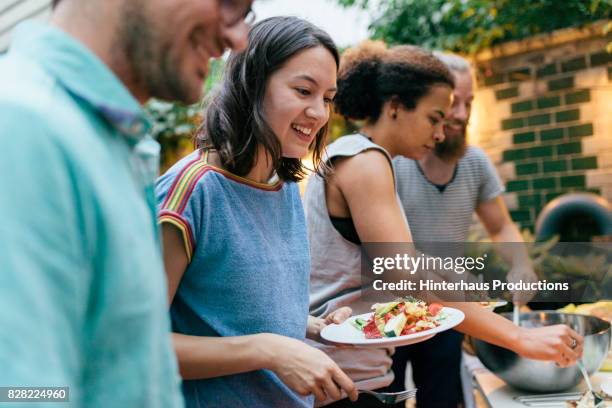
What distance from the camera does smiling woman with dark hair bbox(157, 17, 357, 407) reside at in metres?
1.05

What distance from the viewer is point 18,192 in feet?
1.45

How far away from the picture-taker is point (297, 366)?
3.46ft

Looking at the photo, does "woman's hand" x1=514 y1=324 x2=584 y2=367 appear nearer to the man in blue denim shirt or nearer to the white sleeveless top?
the white sleeveless top

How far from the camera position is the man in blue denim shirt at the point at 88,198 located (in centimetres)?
44

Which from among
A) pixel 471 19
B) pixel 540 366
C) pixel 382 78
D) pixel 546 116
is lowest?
pixel 540 366

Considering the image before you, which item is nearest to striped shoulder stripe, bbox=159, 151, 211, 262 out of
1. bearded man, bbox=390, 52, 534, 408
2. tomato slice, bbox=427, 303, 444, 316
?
tomato slice, bbox=427, 303, 444, 316

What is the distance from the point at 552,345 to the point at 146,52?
1.34 meters

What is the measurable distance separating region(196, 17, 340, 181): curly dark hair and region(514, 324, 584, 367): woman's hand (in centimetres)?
75

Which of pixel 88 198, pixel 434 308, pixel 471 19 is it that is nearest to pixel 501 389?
pixel 434 308

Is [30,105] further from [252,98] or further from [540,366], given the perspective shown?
[540,366]

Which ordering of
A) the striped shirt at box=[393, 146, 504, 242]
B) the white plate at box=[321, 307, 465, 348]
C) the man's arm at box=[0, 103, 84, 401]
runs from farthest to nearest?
the striped shirt at box=[393, 146, 504, 242] → the white plate at box=[321, 307, 465, 348] → the man's arm at box=[0, 103, 84, 401]

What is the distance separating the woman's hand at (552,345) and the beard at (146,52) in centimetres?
127

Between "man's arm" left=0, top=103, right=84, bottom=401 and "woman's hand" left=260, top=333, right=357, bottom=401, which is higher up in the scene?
"man's arm" left=0, top=103, right=84, bottom=401

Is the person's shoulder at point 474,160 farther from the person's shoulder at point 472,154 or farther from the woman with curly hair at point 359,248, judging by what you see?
the woman with curly hair at point 359,248
